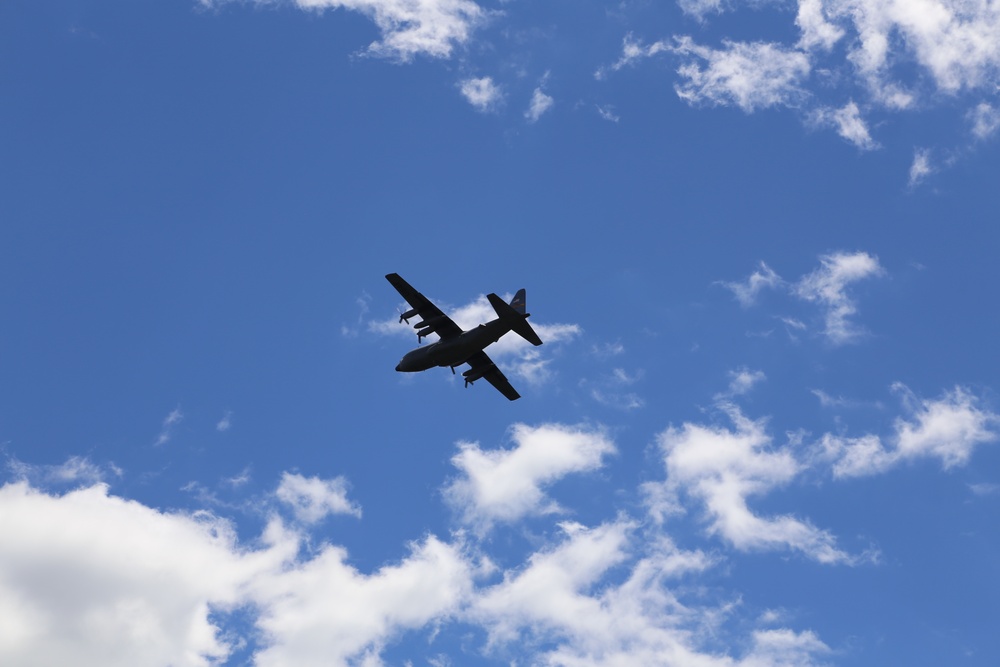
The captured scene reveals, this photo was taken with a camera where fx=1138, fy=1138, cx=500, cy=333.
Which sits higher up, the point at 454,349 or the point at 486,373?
the point at 486,373

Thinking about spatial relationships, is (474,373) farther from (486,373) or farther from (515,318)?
(515,318)

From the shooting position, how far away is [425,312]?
70375mm

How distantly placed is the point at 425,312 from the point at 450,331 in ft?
6.75

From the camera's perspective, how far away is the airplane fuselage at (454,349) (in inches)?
2729


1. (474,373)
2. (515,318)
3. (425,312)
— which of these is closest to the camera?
(515,318)

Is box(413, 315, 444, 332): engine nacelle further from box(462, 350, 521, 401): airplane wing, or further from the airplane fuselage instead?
box(462, 350, 521, 401): airplane wing

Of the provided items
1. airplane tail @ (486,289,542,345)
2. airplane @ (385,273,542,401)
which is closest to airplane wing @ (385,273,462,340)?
airplane @ (385,273,542,401)

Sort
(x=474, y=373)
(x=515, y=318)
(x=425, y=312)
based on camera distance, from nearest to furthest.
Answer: (x=515, y=318), (x=425, y=312), (x=474, y=373)

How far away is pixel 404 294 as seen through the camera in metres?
69.6

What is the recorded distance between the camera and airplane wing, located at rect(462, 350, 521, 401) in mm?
76125

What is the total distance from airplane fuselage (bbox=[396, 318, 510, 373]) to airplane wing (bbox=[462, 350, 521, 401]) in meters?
3.40

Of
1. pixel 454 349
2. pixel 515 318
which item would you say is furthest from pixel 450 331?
pixel 515 318

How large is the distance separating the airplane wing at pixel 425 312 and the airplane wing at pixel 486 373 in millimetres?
4629

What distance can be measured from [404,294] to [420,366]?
5.87 metres
